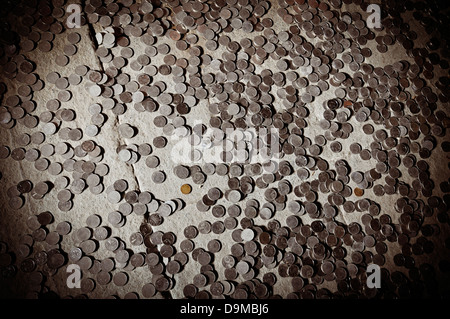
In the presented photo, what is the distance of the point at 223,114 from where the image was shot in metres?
1.83

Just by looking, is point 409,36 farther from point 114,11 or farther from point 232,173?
point 114,11

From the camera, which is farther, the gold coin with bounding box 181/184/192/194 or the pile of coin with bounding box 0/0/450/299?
the gold coin with bounding box 181/184/192/194

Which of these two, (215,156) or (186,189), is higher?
(215,156)

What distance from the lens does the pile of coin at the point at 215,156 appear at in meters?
1.63

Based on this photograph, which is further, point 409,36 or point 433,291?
point 409,36

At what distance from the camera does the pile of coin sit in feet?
5.35

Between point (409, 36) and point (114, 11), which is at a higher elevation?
point (409, 36)

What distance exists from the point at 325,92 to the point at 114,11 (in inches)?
72.2

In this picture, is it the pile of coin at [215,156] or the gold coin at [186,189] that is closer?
the pile of coin at [215,156]

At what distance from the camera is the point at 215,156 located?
1.79m
